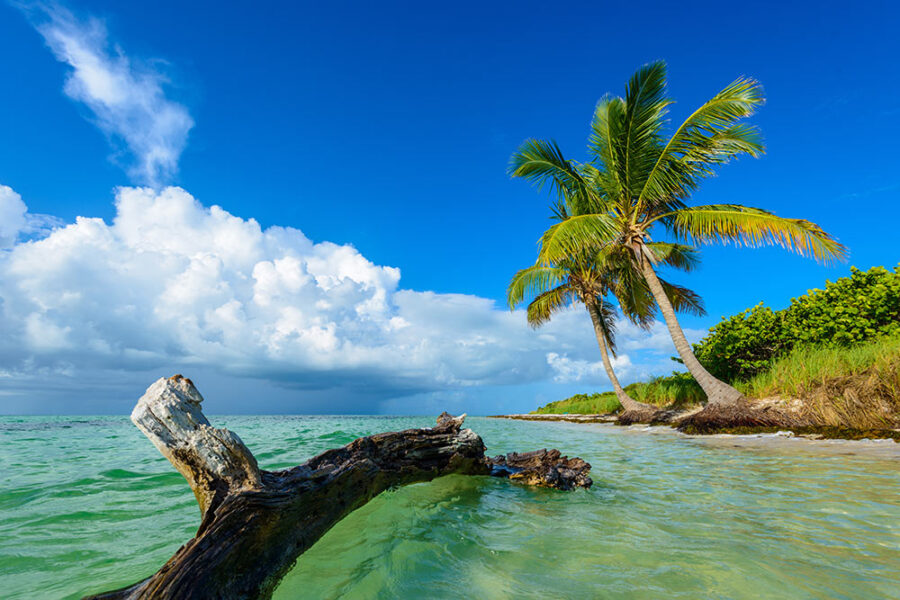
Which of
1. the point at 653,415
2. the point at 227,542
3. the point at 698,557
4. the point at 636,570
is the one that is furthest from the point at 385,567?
the point at 653,415

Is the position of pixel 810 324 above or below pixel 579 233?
below

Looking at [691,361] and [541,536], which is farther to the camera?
[691,361]

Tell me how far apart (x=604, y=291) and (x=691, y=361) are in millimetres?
8059

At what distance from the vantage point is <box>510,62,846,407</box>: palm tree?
10.4 meters

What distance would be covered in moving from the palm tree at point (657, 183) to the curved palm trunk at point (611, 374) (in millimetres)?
5149

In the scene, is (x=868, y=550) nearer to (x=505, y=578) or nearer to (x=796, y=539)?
(x=796, y=539)

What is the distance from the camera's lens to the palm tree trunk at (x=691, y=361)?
10.2 meters

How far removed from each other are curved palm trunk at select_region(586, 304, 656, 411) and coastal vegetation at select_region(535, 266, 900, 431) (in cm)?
114

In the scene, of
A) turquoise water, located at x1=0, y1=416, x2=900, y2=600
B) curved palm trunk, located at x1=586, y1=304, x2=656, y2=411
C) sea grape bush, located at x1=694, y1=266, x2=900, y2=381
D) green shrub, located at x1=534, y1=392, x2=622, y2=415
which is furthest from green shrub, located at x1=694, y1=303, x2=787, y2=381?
turquoise water, located at x1=0, y1=416, x2=900, y2=600

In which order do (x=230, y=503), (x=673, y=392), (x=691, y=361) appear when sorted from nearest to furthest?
(x=230, y=503), (x=691, y=361), (x=673, y=392)

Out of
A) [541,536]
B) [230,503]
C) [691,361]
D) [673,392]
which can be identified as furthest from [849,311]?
[230,503]

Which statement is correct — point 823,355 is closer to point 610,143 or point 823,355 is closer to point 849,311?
point 849,311

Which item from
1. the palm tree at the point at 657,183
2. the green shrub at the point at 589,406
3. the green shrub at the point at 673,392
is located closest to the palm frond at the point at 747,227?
the palm tree at the point at 657,183

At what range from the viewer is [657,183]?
11977 millimetres
